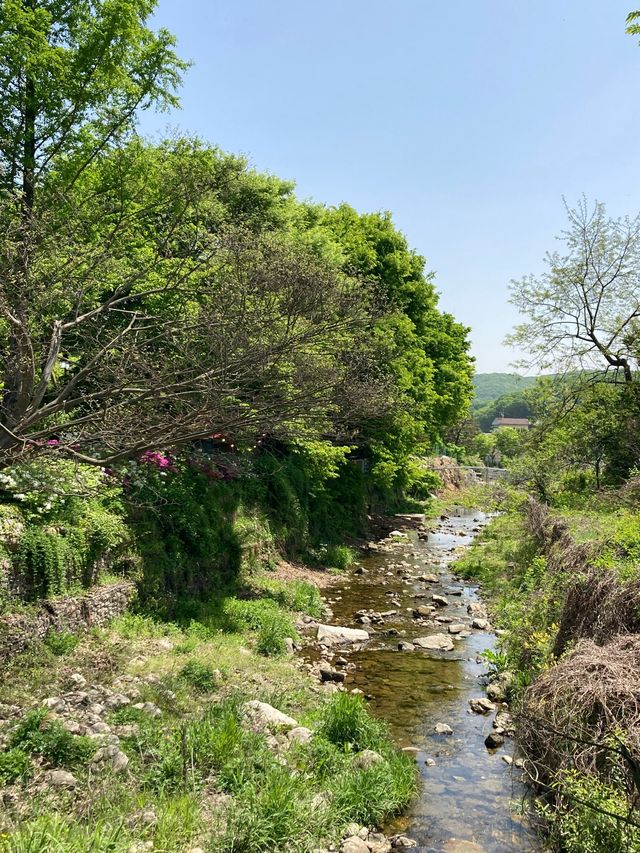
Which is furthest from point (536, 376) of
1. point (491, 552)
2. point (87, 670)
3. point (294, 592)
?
point (87, 670)

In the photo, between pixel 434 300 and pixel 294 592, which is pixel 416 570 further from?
pixel 434 300

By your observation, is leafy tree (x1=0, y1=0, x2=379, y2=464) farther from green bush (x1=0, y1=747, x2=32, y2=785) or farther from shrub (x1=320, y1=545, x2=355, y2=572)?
shrub (x1=320, y1=545, x2=355, y2=572)

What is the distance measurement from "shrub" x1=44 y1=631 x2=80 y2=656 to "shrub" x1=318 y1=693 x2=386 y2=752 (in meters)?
3.80

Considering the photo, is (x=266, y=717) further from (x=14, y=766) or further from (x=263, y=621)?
(x=263, y=621)

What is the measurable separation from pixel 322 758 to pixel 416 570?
12865 millimetres

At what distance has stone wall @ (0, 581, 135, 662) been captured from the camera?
7.95m

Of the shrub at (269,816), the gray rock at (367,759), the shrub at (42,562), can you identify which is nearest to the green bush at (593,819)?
the gray rock at (367,759)

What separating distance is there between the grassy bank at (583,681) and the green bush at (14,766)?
495 centimetres

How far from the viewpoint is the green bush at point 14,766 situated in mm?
5598

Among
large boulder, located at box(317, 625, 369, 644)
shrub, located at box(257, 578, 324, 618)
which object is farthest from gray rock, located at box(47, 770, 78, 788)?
shrub, located at box(257, 578, 324, 618)

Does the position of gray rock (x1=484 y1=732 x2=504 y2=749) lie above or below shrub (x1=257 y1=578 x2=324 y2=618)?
below

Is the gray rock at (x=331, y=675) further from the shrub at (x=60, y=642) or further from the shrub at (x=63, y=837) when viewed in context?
the shrub at (x=63, y=837)

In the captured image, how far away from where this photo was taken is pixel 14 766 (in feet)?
18.6

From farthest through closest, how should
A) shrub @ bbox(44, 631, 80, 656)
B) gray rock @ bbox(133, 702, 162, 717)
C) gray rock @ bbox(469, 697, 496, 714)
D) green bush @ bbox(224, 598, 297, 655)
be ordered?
green bush @ bbox(224, 598, 297, 655)
gray rock @ bbox(469, 697, 496, 714)
shrub @ bbox(44, 631, 80, 656)
gray rock @ bbox(133, 702, 162, 717)
